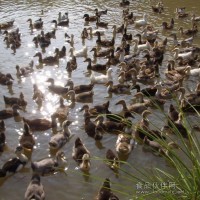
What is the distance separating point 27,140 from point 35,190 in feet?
7.46

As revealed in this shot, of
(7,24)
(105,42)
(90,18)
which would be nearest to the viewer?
(105,42)

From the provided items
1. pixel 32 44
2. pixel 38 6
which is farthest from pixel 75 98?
pixel 38 6

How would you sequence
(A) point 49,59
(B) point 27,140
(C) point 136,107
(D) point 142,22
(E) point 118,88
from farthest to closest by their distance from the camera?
(D) point 142,22 < (A) point 49,59 < (E) point 118,88 < (C) point 136,107 < (B) point 27,140

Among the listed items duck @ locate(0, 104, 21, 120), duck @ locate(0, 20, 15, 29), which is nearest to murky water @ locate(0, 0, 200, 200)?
duck @ locate(0, 104, 21, 120)

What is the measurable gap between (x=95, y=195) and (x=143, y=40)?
11.7m

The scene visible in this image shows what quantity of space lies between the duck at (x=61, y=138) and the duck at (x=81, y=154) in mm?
496

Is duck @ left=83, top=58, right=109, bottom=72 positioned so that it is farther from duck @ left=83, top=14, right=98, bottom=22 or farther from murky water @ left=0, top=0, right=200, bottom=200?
duck @ left=83, top=14, right=98, bottom=22

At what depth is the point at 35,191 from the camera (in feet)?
25.9

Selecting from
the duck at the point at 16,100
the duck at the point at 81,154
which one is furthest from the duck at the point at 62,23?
the duck at the point at 81,154

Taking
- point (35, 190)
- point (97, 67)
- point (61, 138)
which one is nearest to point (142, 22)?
point (97, 67)

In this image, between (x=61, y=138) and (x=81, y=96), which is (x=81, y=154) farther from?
(x=81, y=96)

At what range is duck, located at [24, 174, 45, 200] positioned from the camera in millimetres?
7805

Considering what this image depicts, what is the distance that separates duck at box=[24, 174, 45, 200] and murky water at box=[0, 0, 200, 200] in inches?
11.1

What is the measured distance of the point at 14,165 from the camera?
8.88 meters
